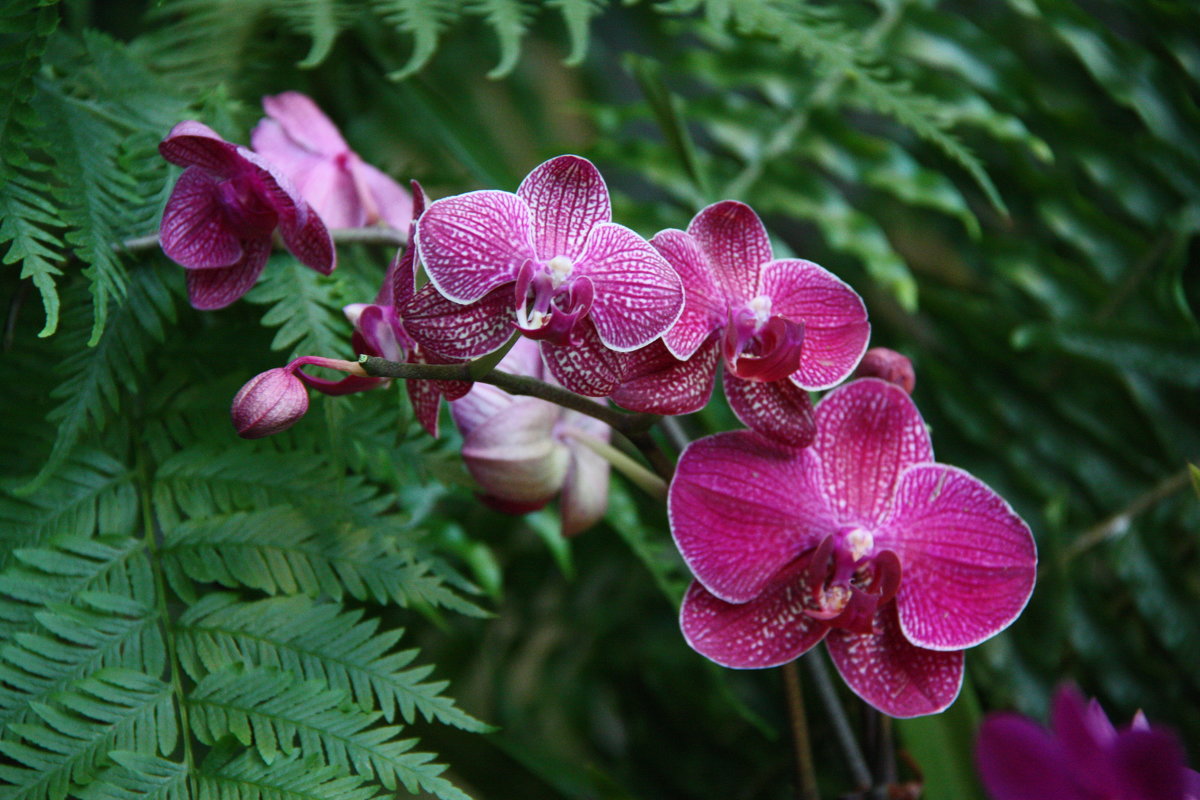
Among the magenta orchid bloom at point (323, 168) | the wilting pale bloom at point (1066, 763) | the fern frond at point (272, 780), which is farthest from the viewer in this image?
the magenta orchid bloom at point (323, 168)

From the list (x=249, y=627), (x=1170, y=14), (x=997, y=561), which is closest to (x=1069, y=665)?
(x=997, y=561)

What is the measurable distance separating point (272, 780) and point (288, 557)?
0.12 meters

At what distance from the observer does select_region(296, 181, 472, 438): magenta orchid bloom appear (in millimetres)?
367

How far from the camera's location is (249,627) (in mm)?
457

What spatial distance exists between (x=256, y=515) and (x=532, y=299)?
22 cm

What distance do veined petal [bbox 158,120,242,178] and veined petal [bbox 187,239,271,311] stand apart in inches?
1.7

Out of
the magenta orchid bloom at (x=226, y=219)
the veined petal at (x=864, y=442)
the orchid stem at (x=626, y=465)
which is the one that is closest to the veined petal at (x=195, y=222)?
the magenta orchid bloom at (x=226, y=219)

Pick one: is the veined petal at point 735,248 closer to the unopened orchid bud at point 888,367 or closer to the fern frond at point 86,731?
the unopened orchid bud at point 888,367

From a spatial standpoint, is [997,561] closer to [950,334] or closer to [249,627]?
[249,627]

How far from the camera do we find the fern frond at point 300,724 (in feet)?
1.34

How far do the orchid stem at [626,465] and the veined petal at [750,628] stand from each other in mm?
55

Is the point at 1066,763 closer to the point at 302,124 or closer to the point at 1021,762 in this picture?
the point at 1021,762

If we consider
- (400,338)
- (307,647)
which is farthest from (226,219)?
(307,647)

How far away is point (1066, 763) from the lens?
0.97 ft
